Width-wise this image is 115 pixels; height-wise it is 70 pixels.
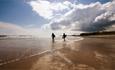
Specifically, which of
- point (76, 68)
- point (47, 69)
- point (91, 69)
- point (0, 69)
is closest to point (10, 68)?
point (0, 69)

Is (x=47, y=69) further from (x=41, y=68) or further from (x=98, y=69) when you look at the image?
(x=98, y=69)

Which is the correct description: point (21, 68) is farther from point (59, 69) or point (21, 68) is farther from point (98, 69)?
point (98, 69)

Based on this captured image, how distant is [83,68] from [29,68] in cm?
295

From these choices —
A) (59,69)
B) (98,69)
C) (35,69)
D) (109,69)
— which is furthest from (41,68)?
(109,69)

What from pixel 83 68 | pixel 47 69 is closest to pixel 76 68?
pixel 83 68

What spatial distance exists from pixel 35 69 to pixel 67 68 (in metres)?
1.75

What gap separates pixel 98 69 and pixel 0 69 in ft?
17.1

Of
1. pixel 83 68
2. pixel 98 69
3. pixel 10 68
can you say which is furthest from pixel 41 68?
pixel 98 69

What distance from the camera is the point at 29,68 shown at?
332 inches

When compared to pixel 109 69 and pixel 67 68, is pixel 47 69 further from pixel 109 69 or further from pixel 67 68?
pixel 109 69

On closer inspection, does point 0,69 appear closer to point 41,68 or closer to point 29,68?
point 29,68

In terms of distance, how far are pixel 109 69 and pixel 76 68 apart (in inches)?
69.7

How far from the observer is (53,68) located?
850 centimetres

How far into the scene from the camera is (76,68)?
338 inches
